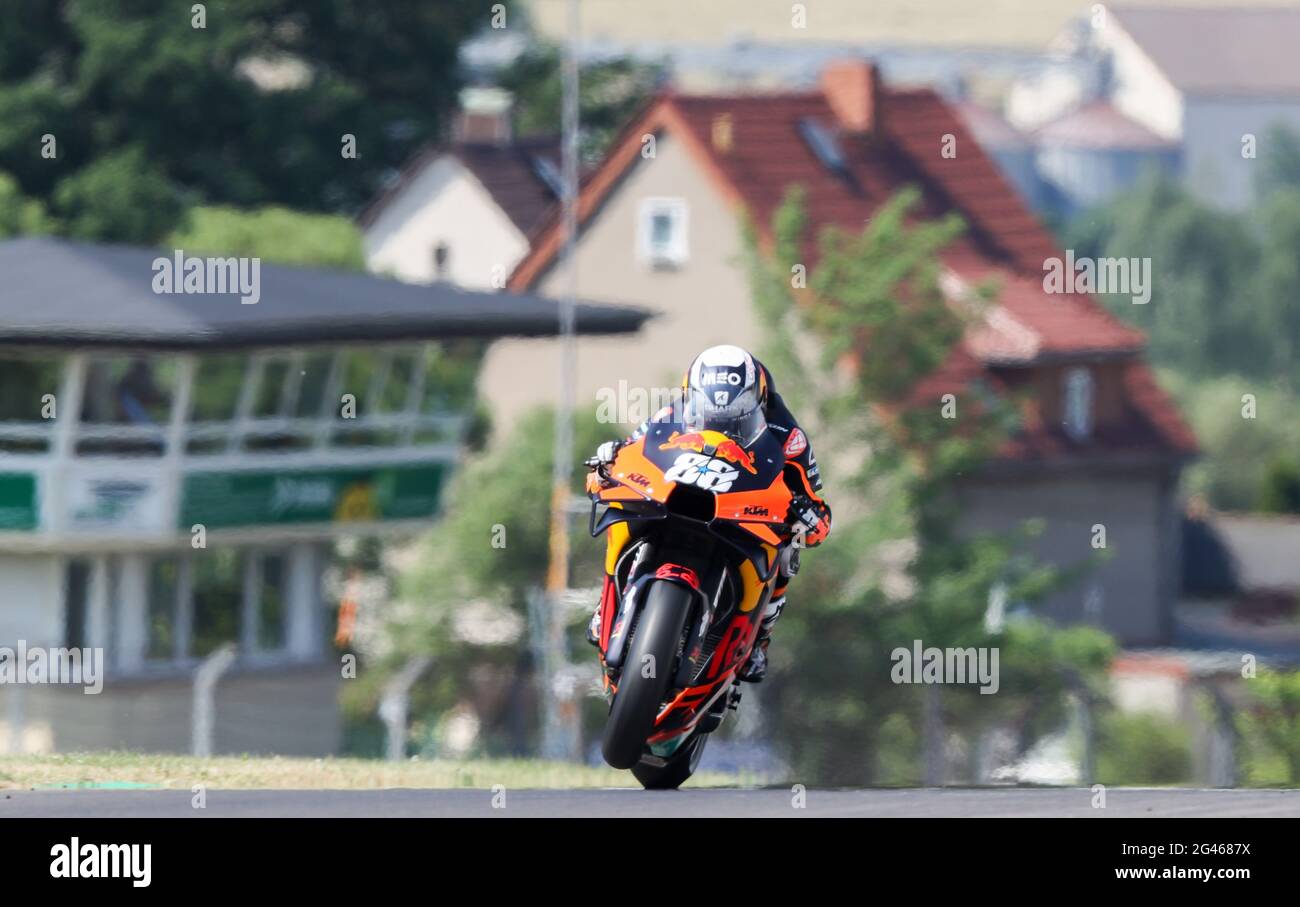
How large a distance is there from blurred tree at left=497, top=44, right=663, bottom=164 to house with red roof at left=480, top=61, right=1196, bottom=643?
13.0 metres

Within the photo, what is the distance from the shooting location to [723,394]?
41.6 ft

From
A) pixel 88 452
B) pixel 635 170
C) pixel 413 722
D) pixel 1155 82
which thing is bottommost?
pixel 413 722

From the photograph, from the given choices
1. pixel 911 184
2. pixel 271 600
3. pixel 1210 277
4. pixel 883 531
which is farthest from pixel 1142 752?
pixel 1210 277

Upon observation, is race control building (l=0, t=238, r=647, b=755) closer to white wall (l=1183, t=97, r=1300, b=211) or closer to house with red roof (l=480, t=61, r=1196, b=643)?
house with red roof (l=480, t=61, r=1196, b=643)

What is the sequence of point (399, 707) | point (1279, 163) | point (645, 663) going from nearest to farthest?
point (645, 663) < point (399, 707) < point (1279, 163)

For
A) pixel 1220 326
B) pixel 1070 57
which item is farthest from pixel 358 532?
pixel 1070 57

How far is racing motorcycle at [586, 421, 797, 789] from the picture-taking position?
1233 cm

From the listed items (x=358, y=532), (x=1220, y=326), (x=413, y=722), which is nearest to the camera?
(x=413, y=722)

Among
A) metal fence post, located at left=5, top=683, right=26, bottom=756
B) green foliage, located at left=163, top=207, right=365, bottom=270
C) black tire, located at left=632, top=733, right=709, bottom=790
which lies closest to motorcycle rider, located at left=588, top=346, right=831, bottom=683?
black tire, located at left=632, top=733, right=709, bottom=790

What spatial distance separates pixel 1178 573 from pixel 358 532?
89.7 ft

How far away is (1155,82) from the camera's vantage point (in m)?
166

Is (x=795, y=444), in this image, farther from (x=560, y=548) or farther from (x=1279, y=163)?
(x=1279, y=163)

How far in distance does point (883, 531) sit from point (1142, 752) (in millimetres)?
5983

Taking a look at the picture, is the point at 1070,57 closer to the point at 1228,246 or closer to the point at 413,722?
the point at 1228,246
